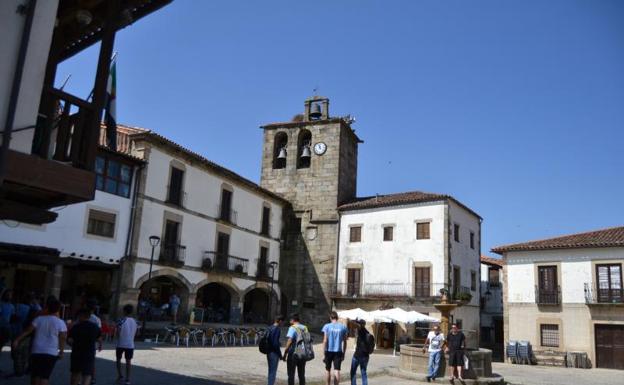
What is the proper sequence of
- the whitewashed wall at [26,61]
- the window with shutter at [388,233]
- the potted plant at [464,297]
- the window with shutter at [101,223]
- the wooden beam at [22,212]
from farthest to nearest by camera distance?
the window with shutter at [388,233] → the potted plant at [464,297] → the window with shutter at [101,223] → the wooden beam at [22,212] → the whitewashed wall at [26,61]

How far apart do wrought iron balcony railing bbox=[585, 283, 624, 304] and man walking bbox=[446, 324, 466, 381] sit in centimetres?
1342

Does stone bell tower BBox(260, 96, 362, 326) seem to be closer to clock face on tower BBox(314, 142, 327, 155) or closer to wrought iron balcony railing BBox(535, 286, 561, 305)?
clock face on tower BBox(314, 142, 327, 155)

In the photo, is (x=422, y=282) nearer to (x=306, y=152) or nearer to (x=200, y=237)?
(x=306, y=152)

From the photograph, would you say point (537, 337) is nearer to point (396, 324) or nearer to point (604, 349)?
point (604, 349)

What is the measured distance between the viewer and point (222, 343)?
21.5 metres

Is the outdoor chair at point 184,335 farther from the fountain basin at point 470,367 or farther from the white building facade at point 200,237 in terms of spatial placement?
the fountain basin at point 470,367

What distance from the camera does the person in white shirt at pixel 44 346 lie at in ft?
20.4

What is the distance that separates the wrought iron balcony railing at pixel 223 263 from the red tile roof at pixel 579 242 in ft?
41.6

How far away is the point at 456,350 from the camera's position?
42.5 feet

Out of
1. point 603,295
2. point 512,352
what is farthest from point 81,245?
point 603,295

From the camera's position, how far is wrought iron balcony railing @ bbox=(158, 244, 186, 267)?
2345 centimetres

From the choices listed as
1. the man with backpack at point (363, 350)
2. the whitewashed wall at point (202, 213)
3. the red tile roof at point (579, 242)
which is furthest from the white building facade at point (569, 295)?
the man with backpack at point (363, 350)

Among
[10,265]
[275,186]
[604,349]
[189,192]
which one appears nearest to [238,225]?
[189,192]

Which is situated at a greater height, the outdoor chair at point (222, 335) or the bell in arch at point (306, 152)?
the bell in arch at point (306, 152)
